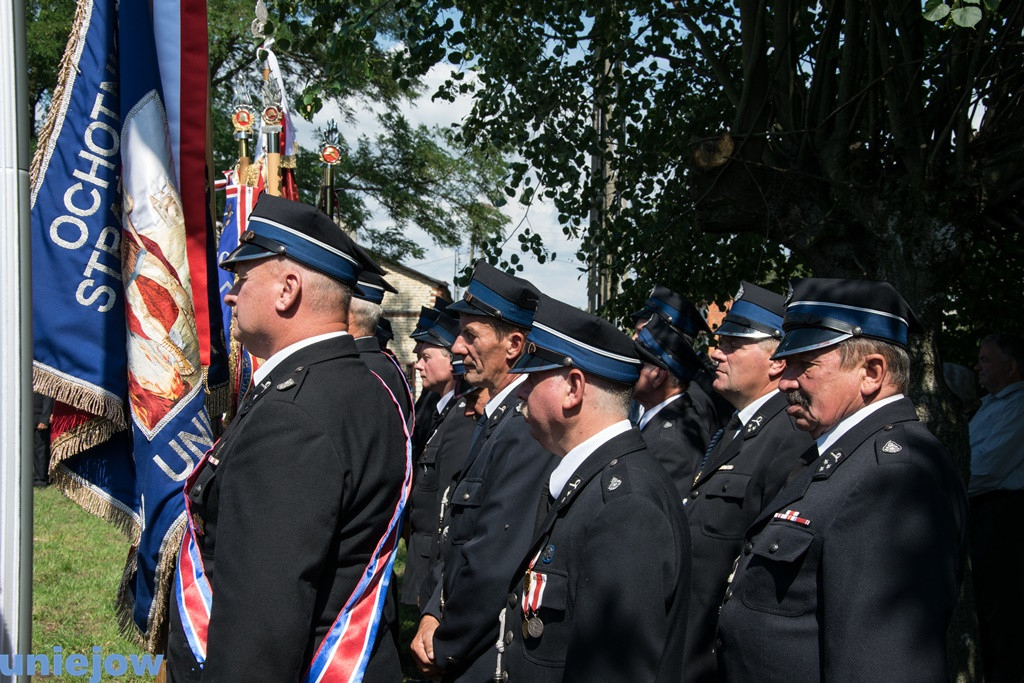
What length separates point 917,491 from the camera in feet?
7.92

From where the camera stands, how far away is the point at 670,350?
5270 mm

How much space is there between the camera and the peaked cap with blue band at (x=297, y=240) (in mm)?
2705

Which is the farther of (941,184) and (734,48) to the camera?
(734,48)

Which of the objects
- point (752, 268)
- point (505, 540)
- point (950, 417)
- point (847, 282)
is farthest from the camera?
point (752, 268)

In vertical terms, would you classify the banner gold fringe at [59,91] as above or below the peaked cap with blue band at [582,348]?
above

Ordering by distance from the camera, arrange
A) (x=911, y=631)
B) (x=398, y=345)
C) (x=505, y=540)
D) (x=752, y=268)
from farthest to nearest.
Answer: (x=398, y=345), (x=752, y=268), (x=505, y=540), (x=911, y=631)

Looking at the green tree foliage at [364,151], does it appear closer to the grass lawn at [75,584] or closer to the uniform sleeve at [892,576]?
the grass lawn at [75,584]

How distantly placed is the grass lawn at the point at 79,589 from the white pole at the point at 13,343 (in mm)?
2317

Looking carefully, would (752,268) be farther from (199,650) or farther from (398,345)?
(398,345)

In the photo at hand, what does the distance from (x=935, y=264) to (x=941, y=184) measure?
0.46 metres

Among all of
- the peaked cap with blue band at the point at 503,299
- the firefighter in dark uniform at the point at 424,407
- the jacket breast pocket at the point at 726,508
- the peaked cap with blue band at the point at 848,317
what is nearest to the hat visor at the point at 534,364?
the peaked cap with blue band at the point at 848,317

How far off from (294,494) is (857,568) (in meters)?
1.42

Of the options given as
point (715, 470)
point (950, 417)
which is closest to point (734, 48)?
point (950, 417)

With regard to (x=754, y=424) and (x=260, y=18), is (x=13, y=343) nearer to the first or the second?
(x=754, y=424)
